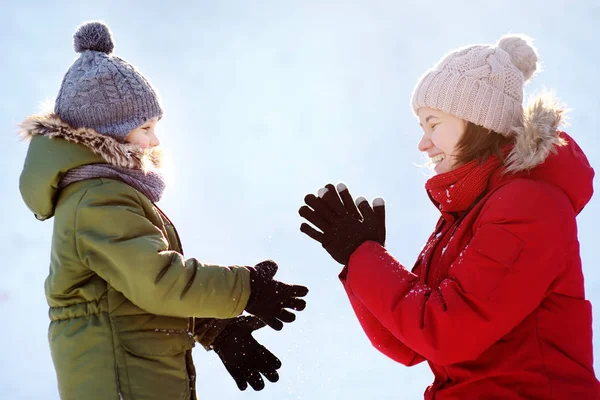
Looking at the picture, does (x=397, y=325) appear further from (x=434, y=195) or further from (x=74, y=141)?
(x=74, y=141)

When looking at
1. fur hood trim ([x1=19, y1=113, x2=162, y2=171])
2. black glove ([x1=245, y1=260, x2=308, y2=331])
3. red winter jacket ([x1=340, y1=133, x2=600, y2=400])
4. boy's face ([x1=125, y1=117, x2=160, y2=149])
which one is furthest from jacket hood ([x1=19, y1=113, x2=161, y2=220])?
red winter jacket ([x1=340, y1=133, x2=600, y2=400])

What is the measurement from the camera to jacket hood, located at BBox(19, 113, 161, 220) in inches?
138

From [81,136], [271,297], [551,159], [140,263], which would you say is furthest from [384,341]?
[81,136]

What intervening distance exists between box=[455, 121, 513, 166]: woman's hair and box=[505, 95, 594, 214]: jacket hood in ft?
0.63

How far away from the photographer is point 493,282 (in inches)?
120

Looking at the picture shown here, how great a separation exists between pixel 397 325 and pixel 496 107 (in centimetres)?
124

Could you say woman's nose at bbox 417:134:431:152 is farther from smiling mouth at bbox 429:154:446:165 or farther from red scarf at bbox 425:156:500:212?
red scarf at bbox 425:156:500:212

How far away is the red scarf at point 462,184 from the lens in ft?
11.4

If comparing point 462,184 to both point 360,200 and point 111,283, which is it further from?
point 111,283

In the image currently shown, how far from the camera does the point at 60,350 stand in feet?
11.2

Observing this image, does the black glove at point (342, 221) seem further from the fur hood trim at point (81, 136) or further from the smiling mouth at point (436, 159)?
the fur hood trim at point (81, 136)

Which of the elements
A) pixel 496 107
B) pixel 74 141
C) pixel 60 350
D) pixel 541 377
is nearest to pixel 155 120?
pixel 74 141

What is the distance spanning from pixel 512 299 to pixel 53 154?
2.33 meters

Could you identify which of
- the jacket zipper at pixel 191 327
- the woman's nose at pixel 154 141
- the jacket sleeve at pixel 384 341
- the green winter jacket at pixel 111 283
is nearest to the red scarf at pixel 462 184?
the jacket sleeve at pixel 384 341
